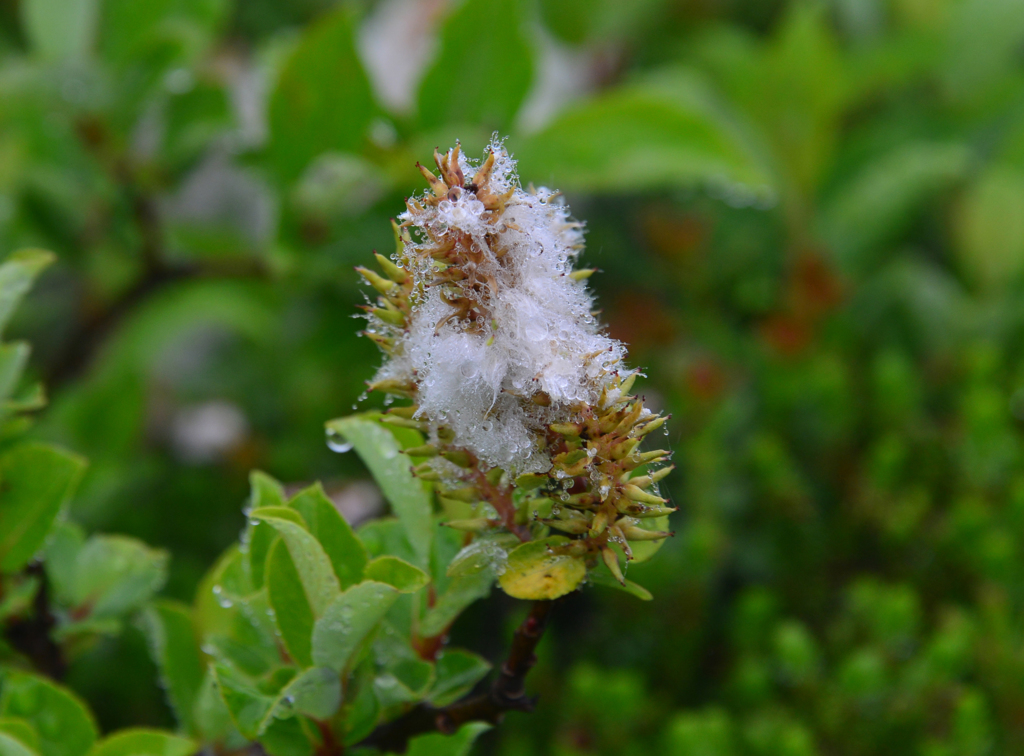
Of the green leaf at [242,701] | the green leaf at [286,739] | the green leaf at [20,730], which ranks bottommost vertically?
→ the green leaf at [20,730]

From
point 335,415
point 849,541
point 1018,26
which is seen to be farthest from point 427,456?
point 1018,26

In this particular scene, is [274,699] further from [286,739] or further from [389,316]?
[389,316]

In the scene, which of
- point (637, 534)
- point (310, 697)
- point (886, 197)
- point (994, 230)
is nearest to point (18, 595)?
point (310, 697)

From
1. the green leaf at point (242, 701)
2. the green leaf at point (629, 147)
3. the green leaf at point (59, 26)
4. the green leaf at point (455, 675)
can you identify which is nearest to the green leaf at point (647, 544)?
the green leaf at point (455, 675)

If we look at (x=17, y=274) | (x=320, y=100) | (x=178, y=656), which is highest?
(x=320, y=100)

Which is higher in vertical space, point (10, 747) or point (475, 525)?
point (475, 525)

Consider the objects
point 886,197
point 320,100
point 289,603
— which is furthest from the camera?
point 886,197

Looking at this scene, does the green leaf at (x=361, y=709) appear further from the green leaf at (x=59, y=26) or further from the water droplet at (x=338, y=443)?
the green leaf at (x=59, y=26)
